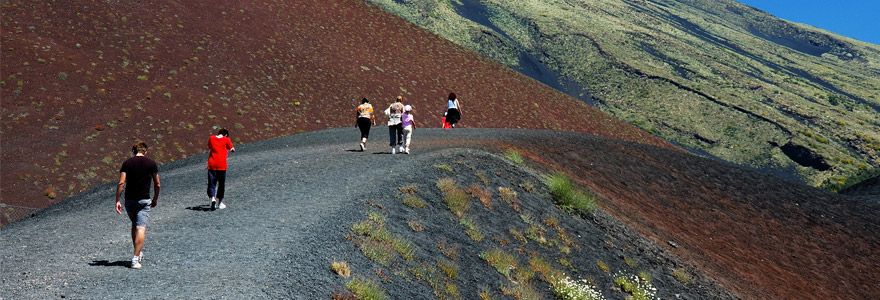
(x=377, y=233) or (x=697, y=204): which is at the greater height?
(x=377, y=233)

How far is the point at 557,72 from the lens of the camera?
9862 centimetres

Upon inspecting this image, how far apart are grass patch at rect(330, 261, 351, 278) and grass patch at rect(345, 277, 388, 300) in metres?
0.18

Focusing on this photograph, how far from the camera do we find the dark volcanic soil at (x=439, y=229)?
33.4 feet

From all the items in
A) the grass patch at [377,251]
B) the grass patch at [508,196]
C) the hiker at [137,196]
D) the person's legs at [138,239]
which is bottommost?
the grass patch at [508,196]

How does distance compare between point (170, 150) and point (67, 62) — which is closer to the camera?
point (170, 150)

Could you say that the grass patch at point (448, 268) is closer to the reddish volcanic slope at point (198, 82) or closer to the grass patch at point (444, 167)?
the grass patch at point (444, 167)

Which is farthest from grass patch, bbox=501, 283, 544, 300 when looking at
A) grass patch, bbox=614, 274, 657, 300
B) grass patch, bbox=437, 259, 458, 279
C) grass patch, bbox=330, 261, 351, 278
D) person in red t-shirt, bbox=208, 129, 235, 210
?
person in red t-shirt, bbox=208, 129, 235, 210

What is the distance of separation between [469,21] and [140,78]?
254 feet

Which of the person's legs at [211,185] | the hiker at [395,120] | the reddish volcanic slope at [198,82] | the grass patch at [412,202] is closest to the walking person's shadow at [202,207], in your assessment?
the person's legs at [211,185]

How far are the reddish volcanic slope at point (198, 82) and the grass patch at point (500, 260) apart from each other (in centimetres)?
1627

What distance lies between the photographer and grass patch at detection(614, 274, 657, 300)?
1534cm

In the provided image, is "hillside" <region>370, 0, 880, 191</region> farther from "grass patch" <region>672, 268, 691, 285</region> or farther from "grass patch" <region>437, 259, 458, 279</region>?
"grass patch" <region>437, 259, 458, 279</region>

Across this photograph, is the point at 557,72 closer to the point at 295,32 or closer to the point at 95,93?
the point at 295,32

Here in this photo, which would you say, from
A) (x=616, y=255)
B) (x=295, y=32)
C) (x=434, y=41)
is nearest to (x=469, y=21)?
(x=434, y=41)
